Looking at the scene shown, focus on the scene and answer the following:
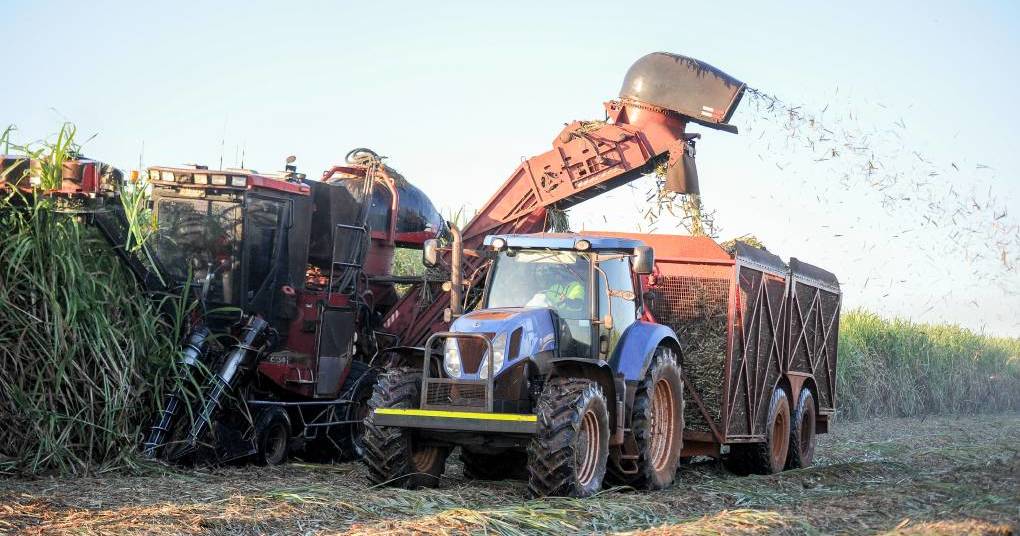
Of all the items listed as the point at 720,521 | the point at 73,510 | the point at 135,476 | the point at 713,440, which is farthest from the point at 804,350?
the point at 73,510

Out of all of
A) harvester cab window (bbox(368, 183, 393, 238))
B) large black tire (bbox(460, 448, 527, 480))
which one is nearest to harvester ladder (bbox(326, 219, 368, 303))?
harvester cab window (bbox(368, 183, 393, 238))

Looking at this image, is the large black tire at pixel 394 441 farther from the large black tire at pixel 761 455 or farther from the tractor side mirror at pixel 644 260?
the large black tire at pixel 761 455

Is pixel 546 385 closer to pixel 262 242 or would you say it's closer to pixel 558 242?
pixel 558 242

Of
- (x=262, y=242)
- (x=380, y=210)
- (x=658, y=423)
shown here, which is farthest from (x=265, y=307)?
(x=658, y=423)

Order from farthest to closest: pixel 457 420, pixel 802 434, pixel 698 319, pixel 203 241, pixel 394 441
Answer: pixel 802 434, pixel 698 319, pixel 203 241, pixel 394 441, pixel 457 420

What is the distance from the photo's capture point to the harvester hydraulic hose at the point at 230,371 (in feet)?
32.4

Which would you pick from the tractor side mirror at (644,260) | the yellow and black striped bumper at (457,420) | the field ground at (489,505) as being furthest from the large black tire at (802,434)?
the yellow and black striped bumper at (457,420)

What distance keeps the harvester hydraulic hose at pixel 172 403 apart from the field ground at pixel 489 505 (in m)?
0.48

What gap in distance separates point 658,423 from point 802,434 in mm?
4056

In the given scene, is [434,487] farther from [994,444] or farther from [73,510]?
[994,444]

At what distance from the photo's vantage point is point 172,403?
9.73m

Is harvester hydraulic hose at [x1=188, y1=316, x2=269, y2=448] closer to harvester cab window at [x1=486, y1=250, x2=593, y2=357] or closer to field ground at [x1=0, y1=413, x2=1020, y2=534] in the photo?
field ground at [x1=0, y1=413, x2=1020, y2=534]

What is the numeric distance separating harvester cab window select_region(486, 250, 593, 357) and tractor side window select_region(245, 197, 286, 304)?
2.71 metres

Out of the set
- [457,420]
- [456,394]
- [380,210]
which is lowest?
[457,420]
